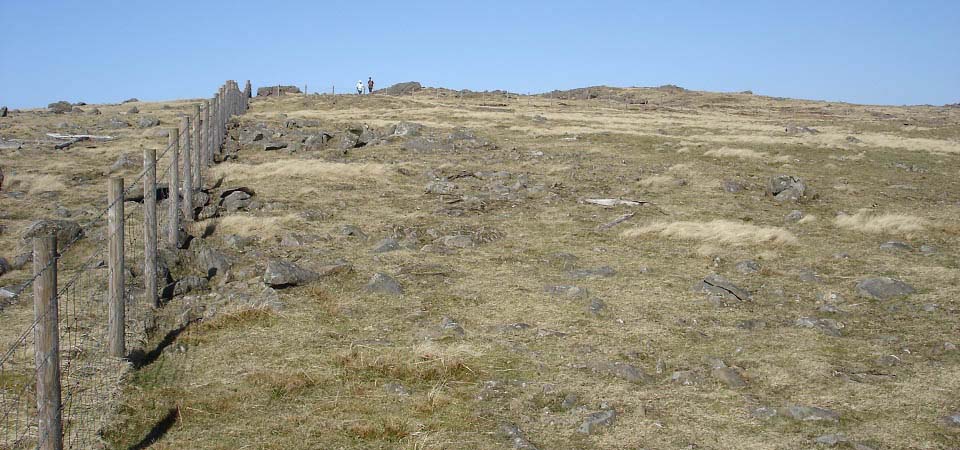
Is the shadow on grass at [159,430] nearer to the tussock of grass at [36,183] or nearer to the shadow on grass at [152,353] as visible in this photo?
the shadow on grass at [152,353]

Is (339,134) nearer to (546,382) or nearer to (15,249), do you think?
(15,249)

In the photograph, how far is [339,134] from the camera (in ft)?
91.1

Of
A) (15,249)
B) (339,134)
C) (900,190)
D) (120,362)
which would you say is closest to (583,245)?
(120,362)

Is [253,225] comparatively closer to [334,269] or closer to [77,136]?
[334,269]

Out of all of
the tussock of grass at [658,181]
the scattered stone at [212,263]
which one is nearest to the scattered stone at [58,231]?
the scattered stone at [212,263]

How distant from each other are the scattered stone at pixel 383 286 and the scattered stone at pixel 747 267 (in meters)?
5.39

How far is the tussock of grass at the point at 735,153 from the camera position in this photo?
25203 millimetres

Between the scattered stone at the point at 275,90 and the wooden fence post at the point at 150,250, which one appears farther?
the scattered stone at the point at 275,90

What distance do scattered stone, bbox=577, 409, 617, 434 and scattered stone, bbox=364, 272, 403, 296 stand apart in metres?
4.11

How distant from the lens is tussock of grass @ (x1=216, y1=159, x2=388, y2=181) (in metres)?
18.9

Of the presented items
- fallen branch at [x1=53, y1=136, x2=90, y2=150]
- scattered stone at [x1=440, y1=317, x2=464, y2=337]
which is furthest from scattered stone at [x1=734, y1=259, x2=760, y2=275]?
fallen branch at [x1=53, y1=136, x2=90, y2=150]

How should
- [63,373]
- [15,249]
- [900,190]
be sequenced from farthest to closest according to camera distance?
1. [900,190]
2. [15,249]
3. [63,373]

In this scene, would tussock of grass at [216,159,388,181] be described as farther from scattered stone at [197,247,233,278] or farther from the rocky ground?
scattered stone at [197,247,233,278]

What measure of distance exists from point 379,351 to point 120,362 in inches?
101
